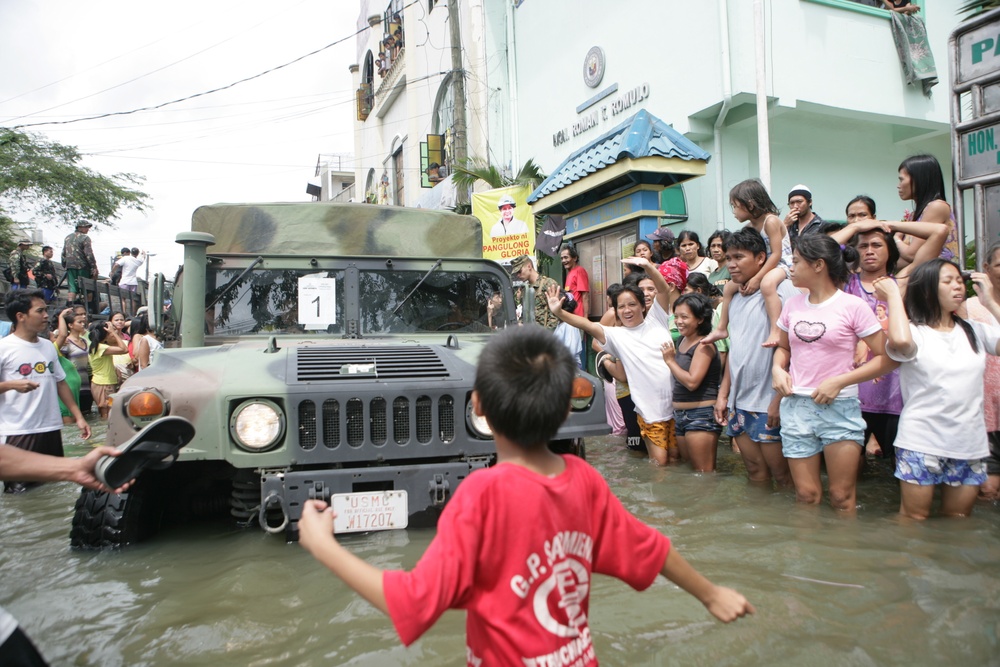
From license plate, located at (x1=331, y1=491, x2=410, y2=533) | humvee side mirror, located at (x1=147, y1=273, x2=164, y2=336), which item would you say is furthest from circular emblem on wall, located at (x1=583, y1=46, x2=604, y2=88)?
license plate, located at (x1=331, y1=491, x2=410, y2=533)

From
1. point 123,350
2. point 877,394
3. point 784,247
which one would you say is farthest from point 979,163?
point 123,350

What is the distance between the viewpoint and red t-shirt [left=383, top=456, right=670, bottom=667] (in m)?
1.43

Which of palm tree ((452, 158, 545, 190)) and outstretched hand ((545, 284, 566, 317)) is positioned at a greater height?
palm tree ((452, 158, 545, 190))

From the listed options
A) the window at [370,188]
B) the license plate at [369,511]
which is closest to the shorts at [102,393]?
the license plate at [369,511]

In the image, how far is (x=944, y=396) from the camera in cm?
346

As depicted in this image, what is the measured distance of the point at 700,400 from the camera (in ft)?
16.6

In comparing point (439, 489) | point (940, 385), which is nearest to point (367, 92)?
point (439, 489)

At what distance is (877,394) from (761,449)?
2.44 feet

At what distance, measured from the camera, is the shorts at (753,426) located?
169 inches

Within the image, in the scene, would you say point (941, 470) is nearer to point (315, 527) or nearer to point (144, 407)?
point (315, 527)

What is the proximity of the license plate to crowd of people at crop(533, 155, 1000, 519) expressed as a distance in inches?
61.9

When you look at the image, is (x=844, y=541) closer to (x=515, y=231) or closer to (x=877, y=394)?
(x=877, y=394)

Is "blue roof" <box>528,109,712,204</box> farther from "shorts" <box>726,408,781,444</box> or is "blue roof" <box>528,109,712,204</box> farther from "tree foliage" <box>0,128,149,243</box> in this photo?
"tree foliage" <box>0,128,149,243</box>

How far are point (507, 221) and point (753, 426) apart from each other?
680 centimetres
